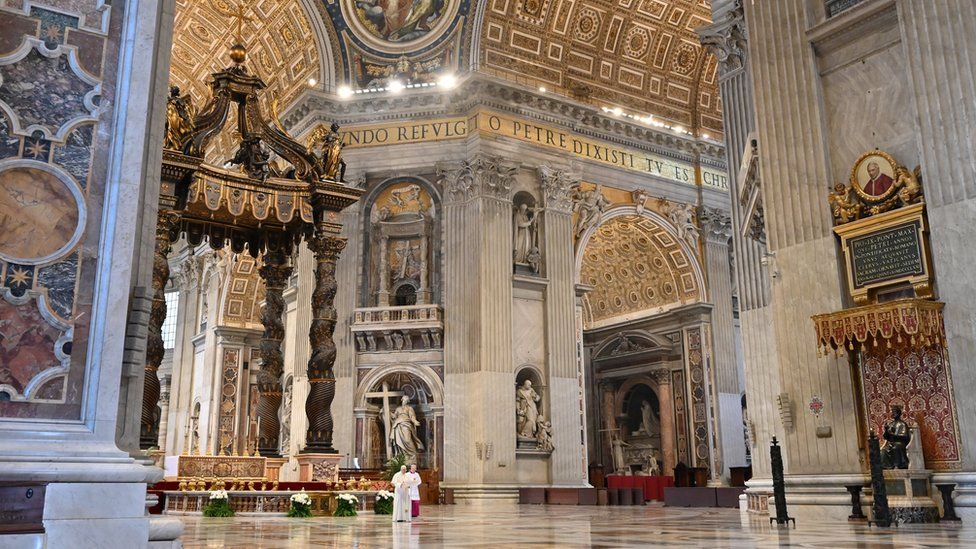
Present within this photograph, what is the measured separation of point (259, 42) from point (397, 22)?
4158 mm

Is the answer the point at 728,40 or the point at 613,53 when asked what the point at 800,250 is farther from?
the point at 613,53

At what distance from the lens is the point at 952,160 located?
8055 millimetres

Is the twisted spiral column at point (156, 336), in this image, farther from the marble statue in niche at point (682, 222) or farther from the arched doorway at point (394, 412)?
the marble statue in niche at point (682, 222)

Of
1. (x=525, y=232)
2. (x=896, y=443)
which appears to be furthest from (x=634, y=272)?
(x=896, y=443)

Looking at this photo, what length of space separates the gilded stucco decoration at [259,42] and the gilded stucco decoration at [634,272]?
339 inches

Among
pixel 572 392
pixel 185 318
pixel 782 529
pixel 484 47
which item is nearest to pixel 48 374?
pixel 782 529

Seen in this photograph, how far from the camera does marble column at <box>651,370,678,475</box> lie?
2183 cm

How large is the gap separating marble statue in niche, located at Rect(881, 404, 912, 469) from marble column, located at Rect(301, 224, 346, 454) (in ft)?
24.5

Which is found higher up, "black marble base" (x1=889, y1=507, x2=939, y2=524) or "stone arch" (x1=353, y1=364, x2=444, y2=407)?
"stone arch" (x1=353, y1=364, x2=444, y2=407)

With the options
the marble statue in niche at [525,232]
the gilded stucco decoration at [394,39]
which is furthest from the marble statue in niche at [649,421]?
the gilded stucco decoration at [394,39]

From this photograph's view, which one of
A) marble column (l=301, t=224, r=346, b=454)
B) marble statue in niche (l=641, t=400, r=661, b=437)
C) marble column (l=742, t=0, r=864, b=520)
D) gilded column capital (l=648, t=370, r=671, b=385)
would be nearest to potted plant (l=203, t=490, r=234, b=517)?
marble column (l=301, t=224, r=346, b=454)

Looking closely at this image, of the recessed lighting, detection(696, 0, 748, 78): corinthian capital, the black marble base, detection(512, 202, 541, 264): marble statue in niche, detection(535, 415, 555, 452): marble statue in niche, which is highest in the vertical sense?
the recessed lighting

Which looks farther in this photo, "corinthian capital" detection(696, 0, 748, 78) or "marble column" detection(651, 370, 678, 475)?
"marble column" detection(651, 370, 678, 475)

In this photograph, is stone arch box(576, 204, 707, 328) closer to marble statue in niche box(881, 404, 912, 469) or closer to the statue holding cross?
the statue holding cross
